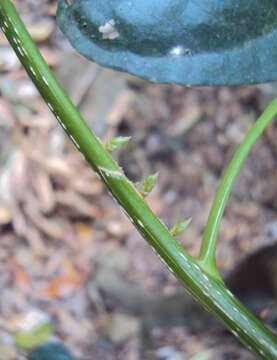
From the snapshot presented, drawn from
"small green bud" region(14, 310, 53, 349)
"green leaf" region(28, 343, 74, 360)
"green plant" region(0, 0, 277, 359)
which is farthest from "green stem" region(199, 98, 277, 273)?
"small green bud" region(14, 310, 53, 349)

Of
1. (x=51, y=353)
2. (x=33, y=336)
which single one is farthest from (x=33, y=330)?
(x=51, y=353)

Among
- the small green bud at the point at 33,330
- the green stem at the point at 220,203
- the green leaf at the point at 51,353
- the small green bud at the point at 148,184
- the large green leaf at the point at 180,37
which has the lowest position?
the small green bud at the point at 33,330

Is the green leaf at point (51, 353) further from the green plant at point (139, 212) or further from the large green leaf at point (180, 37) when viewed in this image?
the large green leaf at point (180, 37)

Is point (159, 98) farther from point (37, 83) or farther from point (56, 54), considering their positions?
point (37, 83)

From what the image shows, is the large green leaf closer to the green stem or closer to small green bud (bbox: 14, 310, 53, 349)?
the green stem

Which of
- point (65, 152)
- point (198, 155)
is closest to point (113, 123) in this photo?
point (65, 152)

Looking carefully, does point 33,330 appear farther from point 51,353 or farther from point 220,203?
point 220,203

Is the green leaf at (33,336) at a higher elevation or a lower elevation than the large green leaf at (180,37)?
lower

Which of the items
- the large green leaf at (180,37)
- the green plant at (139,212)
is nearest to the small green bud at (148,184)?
the green plant at (139,212)
